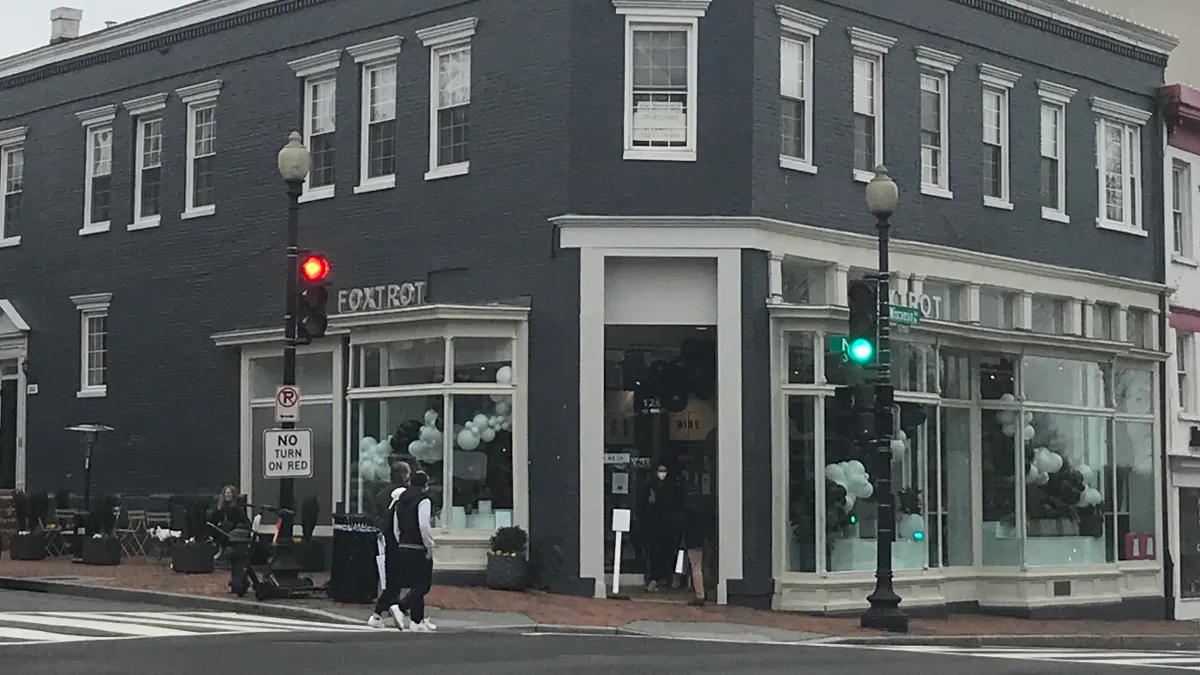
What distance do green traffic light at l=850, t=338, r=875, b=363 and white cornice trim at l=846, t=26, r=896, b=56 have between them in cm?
647

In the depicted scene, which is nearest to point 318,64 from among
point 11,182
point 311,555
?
point 311,555

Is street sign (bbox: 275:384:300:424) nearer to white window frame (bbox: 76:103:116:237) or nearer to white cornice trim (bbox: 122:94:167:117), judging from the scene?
white cornice trim (bbox: 122:94:167:117)

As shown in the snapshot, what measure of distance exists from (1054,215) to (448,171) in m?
10.5

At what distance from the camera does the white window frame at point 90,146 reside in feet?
104

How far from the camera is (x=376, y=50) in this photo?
26859mm

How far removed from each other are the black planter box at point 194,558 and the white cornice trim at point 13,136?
11.9 m

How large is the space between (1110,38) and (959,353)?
7638mm

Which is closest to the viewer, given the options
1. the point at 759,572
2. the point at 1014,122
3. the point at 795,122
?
the point at 759,572

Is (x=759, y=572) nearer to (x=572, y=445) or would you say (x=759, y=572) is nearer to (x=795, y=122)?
(x=572, y=445)

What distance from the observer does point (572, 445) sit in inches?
944

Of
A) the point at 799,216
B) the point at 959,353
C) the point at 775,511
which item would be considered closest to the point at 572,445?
the point at 775,511

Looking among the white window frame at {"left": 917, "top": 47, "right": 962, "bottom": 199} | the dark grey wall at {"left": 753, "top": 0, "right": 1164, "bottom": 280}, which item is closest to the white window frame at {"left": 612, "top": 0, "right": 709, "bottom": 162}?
the dark grey wall at {"left": 753, "top": 0, "right": 1164, "bottom": 280}

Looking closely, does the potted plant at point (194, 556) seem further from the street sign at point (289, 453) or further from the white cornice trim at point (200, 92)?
the white cornice trim at point (200, 92)

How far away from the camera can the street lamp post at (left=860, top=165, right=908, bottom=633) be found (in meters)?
21.6
